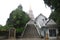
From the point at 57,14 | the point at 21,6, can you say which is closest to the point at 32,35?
the point at 57,14

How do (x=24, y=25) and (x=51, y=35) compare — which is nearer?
(x=51, y=35)

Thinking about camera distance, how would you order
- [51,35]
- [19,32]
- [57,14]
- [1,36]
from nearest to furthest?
[1,36] < [57,14] < [19,32] < [51,35]

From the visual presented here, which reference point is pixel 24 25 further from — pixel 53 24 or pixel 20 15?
pixel 53 24

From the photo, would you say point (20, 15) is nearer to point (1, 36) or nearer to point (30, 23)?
point (30, 23)

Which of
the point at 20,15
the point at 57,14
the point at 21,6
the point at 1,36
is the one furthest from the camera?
the point at 21,6

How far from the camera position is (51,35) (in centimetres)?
2414

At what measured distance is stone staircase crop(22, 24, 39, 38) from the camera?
76.0 feet

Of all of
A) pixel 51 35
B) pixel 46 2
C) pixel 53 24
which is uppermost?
pixel 46 2

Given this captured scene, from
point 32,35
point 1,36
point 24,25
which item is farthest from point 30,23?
point 1,36

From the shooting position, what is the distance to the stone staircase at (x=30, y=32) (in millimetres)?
23167

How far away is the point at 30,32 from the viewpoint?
24219 mm

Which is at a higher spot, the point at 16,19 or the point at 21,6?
the point at 21,6

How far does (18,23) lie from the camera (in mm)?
26047

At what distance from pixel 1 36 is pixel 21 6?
1499 cm
